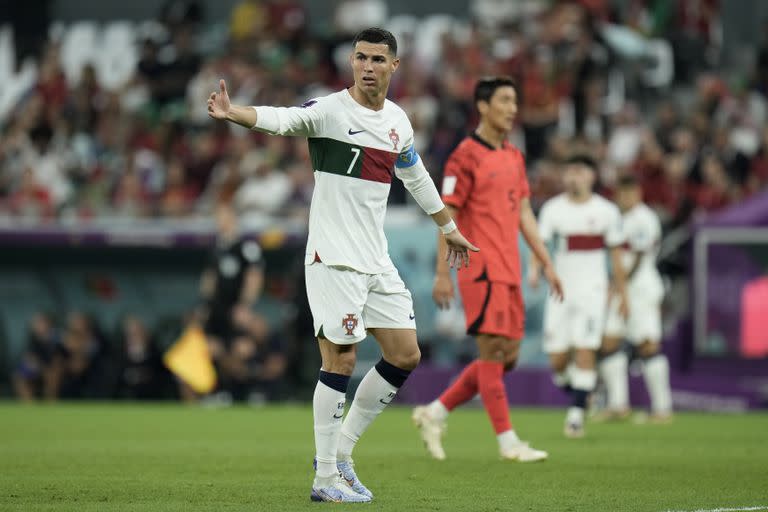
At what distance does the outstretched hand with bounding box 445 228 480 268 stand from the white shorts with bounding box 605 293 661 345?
862cm

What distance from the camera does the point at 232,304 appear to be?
1891 cm

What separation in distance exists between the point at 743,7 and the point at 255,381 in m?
10.2

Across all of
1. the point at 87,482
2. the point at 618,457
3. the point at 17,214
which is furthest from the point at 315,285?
the point at 17,214

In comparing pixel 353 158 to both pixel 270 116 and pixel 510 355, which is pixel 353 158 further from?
pixel 510 355

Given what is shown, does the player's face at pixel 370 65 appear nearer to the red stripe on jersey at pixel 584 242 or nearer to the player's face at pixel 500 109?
the player's face at pixel 500 109

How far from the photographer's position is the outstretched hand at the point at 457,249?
8.11m

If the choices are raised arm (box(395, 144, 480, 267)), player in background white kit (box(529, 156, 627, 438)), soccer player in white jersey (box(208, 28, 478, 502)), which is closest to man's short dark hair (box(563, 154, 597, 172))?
player in background white kit (box(529, 156, 627, 438))

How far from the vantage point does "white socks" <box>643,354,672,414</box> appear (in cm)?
1630

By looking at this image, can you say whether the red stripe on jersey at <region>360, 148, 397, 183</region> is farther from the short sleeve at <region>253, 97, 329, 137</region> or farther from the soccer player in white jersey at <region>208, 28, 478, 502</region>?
the short sleeve at <region>253, 97, 329, 137</region>

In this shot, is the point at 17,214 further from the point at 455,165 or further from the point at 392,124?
the point at 392,124

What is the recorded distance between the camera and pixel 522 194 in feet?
35.2

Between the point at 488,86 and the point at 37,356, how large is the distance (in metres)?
11.6

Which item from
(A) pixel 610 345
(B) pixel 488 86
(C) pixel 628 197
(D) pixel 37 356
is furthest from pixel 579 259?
(D) pixel 37 356

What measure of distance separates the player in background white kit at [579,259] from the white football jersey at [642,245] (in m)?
2.06
